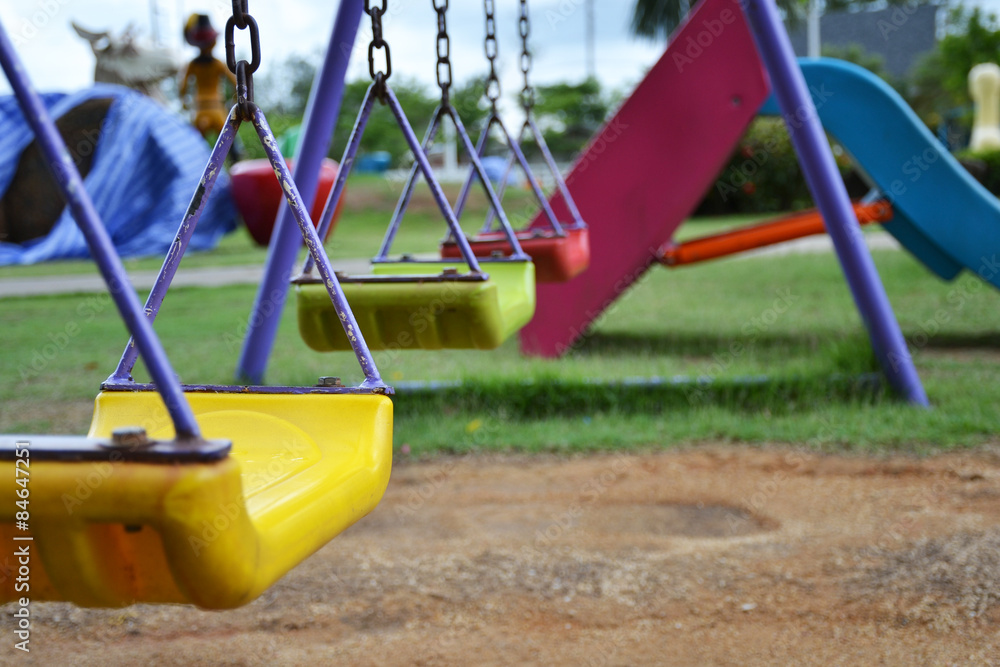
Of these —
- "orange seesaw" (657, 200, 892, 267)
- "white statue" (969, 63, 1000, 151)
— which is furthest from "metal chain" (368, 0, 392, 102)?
"white statue" (969, 63, 1000, 151)

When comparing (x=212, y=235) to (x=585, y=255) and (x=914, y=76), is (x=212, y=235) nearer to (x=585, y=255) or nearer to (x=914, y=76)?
(x=585, y=255)

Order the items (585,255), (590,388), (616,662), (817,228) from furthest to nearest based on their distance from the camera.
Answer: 1. (817,228)
2. (590,388)
3. (585,255)
4. (616,662)

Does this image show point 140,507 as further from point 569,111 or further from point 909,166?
point 569,111

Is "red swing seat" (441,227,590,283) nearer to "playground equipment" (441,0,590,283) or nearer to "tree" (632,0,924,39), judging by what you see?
"playground equipment" (441,0,590,283)

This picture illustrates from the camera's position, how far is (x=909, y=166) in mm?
3621

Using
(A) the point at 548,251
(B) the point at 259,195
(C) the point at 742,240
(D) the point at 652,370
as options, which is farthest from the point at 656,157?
(B) the point at 259,195

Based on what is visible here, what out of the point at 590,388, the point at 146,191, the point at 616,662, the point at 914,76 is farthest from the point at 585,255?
the point at 914,76

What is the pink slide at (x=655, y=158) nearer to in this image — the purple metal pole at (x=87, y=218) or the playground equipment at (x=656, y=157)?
the playground equipment at (x=656, y=157)

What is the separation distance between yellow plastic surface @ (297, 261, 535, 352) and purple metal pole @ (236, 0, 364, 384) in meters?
1.04

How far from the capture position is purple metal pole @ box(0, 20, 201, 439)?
0.62 m

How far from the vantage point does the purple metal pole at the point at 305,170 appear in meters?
A: 2.61

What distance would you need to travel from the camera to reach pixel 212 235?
1058 centimetres

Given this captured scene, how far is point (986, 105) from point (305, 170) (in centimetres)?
1191

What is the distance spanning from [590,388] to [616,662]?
1.72 meters
